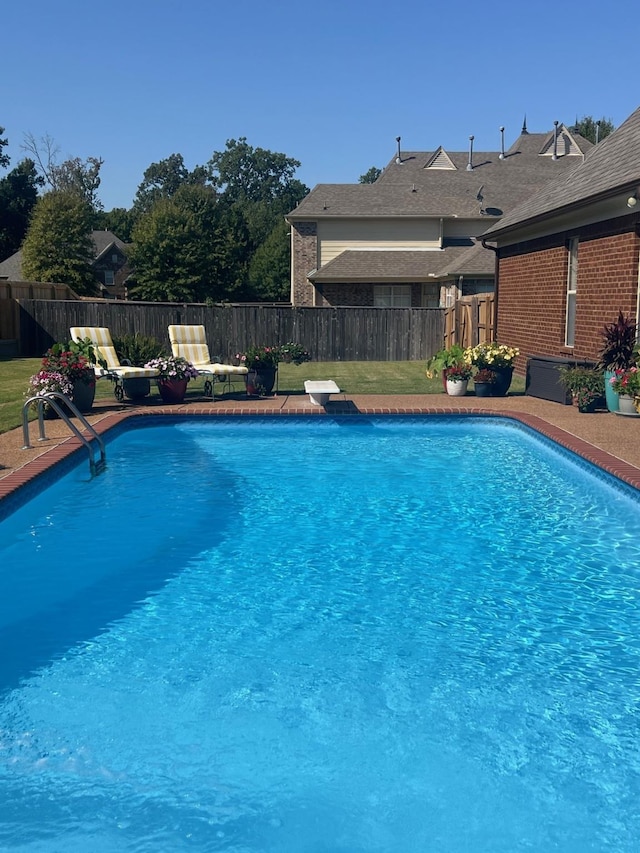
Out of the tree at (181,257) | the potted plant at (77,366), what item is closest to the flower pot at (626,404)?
the potted plant at (77,366)

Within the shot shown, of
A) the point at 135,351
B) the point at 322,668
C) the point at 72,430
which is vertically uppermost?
the point at 135,351

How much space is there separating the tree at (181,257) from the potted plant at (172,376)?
3094cm

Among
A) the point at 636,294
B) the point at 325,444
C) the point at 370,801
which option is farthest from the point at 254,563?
the point at 636,294

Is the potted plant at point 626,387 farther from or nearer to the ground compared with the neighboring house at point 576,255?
nearer to the ground

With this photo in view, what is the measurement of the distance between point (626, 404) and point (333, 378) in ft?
27.3

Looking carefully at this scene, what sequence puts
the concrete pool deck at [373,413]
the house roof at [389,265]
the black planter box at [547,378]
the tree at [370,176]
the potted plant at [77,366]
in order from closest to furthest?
the concrete pool deck at [373,413] < the potted plant at [77,366] < the black planter box at [547,378] < the house roof at [389,265] < the tree at [370,176]

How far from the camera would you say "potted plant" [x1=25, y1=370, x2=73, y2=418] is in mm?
11703

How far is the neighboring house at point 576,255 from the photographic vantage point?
41.2 ft

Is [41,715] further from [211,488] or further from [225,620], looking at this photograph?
[211,488]

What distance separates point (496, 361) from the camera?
49.2ft

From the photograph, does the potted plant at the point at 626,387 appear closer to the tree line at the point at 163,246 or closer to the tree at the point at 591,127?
the tree line at the point at 163,246

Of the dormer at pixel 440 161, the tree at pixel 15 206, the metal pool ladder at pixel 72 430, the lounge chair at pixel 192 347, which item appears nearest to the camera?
the metal pool ladder at pixel 72 430

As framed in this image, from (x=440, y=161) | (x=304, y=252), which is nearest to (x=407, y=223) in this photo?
(x=304, y=252)

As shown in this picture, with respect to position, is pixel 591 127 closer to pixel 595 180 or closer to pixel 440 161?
pixel 440 161
